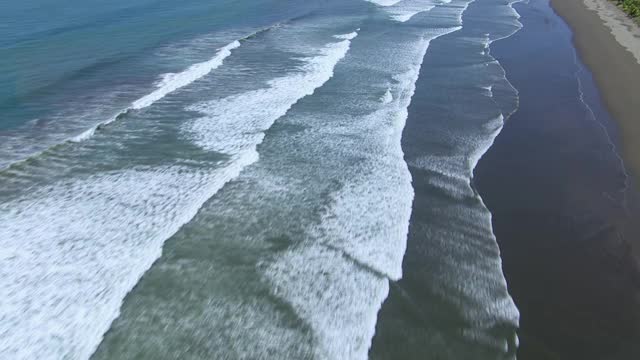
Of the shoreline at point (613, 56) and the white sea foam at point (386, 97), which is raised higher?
the white sea foam at point (386, 97)

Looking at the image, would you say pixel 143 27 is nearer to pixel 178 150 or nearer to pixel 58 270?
pixel 178 150

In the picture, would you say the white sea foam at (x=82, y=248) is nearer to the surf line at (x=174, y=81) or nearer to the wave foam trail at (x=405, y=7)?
the surf line at (x=174, y=81)

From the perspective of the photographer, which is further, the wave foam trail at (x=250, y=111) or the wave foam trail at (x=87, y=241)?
the wave foam trail at (x=250, y=111)

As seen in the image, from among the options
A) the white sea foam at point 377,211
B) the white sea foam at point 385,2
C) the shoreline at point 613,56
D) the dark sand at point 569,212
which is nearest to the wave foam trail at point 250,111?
the white sea foam at point 377,211

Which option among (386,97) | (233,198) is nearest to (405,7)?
(386,97)

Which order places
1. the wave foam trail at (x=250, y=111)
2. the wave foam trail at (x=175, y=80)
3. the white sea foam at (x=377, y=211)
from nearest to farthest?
the white sea foam at (x=377, y=211) → the wave foam trail at (x=250, y=111) → the wave foam trail at (x=175, y=80)

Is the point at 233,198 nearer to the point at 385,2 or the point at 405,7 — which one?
the point at 405,7

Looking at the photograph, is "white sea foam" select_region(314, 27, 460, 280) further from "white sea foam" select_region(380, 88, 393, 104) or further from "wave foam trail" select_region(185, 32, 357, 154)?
"wave foam trail" select_region(185, 32, 357, 154)
